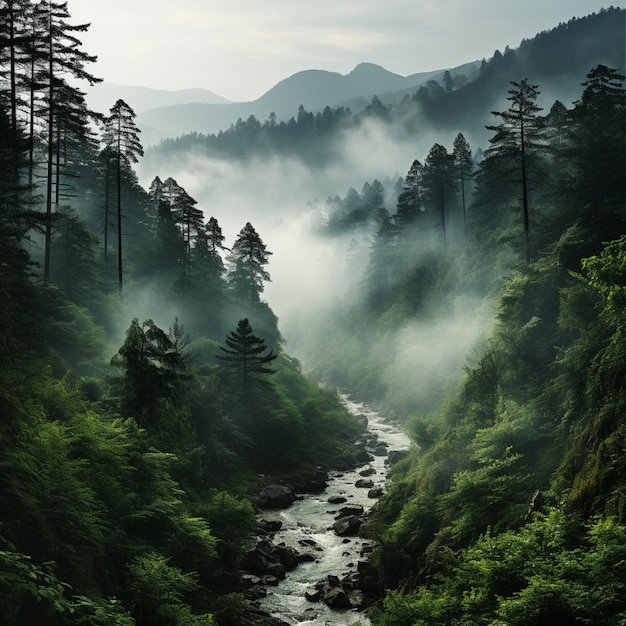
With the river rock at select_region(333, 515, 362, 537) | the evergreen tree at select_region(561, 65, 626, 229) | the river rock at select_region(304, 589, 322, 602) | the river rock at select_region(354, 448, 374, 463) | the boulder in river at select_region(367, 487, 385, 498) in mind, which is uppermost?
the evergreen tree at select_region(561, 65, 626, 229)

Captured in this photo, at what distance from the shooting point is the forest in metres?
13.0

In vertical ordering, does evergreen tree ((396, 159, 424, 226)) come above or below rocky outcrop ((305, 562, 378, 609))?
above

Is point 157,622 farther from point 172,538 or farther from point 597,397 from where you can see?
point 597,397

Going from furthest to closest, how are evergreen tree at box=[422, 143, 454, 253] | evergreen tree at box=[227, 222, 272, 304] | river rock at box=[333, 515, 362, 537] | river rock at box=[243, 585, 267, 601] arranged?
1. evergreen tree at box=[422, 143, 454, 253]
2. evergreen tree at box=[227, 222, 272, 304]
3. river rock at box=[333, 515, 362, 537]
4. river rock at box=[243, 585, 267, 601]

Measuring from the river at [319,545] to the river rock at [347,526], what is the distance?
0.36 metres

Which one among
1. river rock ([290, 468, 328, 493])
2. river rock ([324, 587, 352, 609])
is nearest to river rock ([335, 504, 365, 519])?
river rock ([290, 468, 328, 493])

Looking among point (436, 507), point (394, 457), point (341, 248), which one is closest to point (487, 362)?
point (436, 507)

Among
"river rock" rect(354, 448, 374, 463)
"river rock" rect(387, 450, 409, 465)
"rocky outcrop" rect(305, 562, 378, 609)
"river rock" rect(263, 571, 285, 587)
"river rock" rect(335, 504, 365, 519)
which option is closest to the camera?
"rocky outcrop" rect(305, 562, 378, 609)

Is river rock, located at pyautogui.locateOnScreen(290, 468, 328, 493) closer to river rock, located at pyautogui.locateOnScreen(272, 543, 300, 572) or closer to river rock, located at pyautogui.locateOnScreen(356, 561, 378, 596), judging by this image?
river rock, located at pyautogui.locateOnScreen(272, 543, 300, 572)

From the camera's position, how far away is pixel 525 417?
2292cm

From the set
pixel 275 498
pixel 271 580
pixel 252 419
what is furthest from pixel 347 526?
pixel 252 419

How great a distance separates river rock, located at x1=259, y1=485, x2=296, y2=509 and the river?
549mm

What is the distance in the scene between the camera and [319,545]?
95.8ft

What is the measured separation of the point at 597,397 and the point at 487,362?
418 inches
